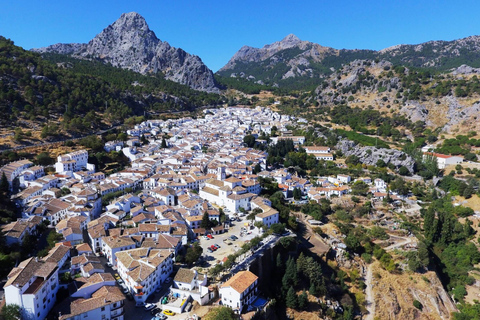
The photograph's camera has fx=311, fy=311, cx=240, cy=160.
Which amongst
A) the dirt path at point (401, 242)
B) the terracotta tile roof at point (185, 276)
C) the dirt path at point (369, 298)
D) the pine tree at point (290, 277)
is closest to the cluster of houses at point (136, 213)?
the terracotta tile roof at point (185, 276)

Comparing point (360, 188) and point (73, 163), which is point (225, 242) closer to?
point (360, 188)

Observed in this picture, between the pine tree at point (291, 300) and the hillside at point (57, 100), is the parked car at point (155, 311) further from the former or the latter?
the hillside at point (57, 100)

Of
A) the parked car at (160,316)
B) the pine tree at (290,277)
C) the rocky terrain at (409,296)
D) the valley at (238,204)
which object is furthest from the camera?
the rocky terrain at (409,296)

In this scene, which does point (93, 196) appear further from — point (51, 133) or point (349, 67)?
point (349, 67)

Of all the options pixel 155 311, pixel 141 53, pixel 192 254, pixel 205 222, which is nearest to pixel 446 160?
pixel 205 222

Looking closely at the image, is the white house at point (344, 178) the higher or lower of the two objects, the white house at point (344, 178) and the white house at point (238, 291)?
the higher

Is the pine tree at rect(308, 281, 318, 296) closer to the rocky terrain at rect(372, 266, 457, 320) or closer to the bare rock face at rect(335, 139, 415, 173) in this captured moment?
the rocky terrain at rect(372, 266, 457, 320)
